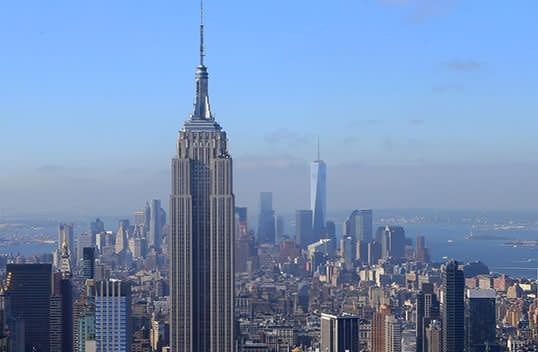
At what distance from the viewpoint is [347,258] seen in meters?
29.7

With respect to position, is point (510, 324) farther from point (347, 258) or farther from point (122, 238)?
point (122, 238)

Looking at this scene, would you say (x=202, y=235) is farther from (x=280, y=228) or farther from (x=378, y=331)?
(x=378, y=331)

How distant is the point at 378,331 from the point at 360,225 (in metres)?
2.31

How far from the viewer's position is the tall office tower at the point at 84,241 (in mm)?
25266

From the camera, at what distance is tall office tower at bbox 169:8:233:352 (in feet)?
74.3

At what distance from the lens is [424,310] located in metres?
25.3

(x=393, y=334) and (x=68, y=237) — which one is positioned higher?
(x=68, y=237)

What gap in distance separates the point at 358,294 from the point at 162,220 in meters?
6.03

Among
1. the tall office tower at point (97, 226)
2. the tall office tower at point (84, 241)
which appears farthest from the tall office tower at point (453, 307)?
the tall office tower at point (84, 241)

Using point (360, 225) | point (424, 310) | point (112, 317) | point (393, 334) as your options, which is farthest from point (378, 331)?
point (112, 317)

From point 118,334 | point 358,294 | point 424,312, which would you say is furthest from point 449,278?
point 118,334

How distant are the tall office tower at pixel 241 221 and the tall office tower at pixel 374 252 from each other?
532cm

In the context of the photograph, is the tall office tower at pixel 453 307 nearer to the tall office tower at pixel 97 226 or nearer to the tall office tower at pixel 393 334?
the tall office tower at pixel 393 334

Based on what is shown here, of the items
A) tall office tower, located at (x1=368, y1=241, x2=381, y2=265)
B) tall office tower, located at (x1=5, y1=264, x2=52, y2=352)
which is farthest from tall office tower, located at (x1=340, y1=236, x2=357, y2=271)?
tall office tower, located at (x1=5, y1=264, x2=52, y2=352)
